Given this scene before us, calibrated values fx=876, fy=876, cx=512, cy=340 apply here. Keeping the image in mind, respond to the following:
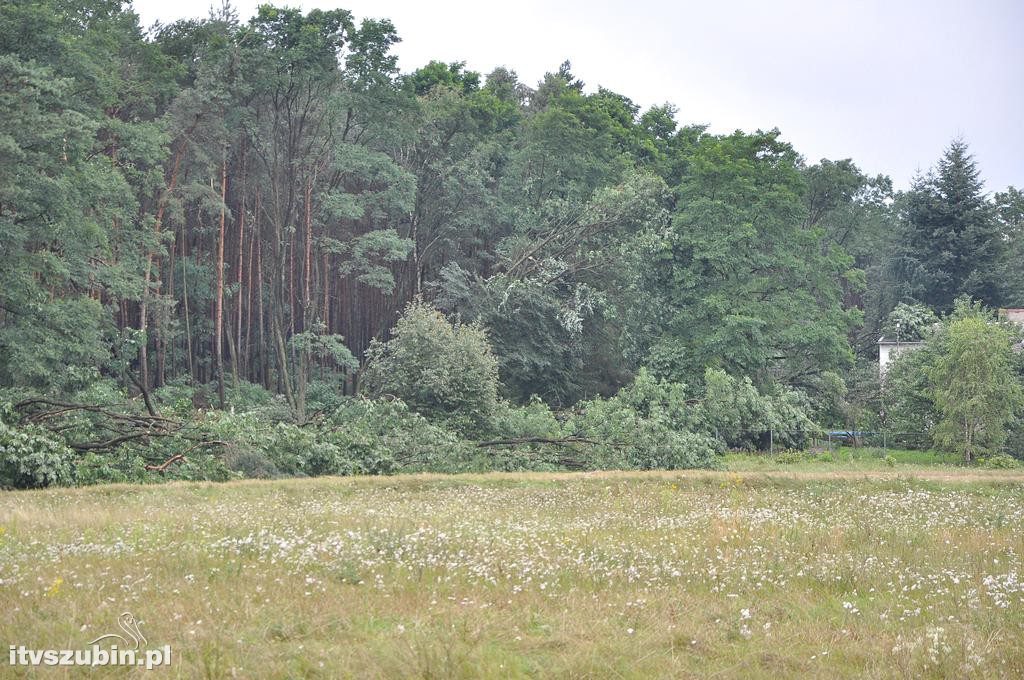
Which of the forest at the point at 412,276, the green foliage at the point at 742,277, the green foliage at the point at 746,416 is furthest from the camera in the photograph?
the green foliage at the point at 742,277

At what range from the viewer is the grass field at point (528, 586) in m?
6.49

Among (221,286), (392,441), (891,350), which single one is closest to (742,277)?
(891,350)

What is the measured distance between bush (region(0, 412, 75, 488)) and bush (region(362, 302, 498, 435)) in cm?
1145

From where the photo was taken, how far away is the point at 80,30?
98.8 ft

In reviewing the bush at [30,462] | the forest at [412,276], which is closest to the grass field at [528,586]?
the bush at [30,462]

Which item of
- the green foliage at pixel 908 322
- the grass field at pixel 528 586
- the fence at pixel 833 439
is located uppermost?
the green foliage at pixel 908 322

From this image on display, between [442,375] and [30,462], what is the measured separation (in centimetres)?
1279

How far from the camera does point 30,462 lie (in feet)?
53.6

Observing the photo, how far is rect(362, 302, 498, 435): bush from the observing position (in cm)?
2698

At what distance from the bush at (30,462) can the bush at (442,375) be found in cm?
1145

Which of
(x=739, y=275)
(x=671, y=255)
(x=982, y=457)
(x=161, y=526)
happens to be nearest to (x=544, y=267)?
(x=671, y=255)

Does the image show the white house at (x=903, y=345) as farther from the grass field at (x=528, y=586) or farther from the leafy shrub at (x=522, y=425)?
the grass field at (x=528, y=586)

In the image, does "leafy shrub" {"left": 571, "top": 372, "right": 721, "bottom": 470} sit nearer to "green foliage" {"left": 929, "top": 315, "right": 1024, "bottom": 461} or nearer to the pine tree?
"green foliage" {"left": 929, "top": 315, "right": 1024, "bottom": 461}

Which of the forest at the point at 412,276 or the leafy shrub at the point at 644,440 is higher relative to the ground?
the forest at the point at 412,276
